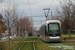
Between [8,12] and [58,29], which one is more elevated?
[8,12]

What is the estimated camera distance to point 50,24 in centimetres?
2514

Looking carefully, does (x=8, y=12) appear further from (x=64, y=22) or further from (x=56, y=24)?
(x=64, y=22)

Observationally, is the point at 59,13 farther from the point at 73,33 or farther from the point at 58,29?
the point at 73,33

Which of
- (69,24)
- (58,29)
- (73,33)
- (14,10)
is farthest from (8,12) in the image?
(73,33)

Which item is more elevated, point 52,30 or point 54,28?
point 54,28

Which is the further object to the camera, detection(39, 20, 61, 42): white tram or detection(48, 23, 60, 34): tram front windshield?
detection(48, 23, 60, 34): tram front windshield

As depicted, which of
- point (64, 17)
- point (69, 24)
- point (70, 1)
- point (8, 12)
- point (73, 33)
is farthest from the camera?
point (73, 33)

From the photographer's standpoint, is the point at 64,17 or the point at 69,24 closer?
the point at 69,24

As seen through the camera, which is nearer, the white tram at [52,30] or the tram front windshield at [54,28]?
the white tram at [52,30]

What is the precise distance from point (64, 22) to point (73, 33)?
4510 centimetres

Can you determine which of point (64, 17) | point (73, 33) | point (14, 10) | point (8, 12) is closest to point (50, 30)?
point (8, 12)

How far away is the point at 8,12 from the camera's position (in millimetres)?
28719

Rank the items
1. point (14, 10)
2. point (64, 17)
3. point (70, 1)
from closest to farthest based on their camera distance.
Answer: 1. point (70, 1)
2. point (14, 10)
3. point (64, 17)

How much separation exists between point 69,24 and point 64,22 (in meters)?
1.63
